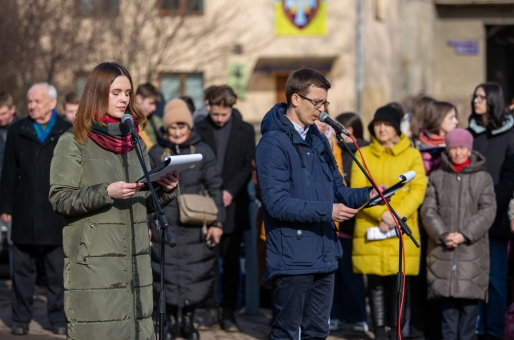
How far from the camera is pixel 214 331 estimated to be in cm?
927

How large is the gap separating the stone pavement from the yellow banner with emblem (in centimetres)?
1614

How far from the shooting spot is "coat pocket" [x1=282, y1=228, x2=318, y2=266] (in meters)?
6.15

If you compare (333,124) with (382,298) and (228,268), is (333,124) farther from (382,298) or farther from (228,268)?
(228,268)

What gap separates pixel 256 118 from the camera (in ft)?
86.1

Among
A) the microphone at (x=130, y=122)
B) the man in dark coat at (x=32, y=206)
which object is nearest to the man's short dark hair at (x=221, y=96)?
the man in dark coat at (x=32, y=206)

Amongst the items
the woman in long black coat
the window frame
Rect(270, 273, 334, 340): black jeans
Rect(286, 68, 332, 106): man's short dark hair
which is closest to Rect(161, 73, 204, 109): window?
the window frame

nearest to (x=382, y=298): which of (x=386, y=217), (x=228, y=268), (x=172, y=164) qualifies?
(x=386, y=217)

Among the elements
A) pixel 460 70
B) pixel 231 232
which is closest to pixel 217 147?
pixel 231 232

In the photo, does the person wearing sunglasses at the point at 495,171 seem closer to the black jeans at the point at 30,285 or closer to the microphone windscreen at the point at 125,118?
the black jeans at the point at 30,285

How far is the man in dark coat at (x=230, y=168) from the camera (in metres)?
9.41

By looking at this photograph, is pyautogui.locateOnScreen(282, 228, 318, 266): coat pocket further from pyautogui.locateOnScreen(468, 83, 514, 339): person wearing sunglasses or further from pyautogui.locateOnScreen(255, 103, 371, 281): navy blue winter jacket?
pyautogui.locateOnScreen(468, 83, 514, 339): person wearing sunglasses

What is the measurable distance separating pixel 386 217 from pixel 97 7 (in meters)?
11.1

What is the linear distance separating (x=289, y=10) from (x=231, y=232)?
A: 55.7 feet

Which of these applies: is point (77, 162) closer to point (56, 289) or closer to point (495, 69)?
point (56, 289)
